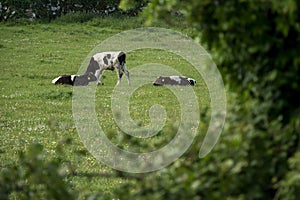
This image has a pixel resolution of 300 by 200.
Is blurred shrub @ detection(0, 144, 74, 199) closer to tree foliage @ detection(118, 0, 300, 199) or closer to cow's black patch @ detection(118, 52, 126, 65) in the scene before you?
tree foliage @ detection(118, 0, 300, 199)

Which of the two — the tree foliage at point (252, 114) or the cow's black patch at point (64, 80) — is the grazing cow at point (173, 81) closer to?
the cow's black patch at point (64, 80)

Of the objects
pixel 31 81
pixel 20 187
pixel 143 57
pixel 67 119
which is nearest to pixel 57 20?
pixel 143 57

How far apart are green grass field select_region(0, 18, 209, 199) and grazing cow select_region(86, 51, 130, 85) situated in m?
0.41

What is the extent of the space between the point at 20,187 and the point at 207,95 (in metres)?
17.4

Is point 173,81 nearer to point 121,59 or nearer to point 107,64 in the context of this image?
point 121,59

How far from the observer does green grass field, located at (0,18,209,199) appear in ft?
32.9

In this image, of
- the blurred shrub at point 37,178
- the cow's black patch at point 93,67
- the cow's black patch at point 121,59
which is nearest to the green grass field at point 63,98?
the blurred shrub at point 37,178

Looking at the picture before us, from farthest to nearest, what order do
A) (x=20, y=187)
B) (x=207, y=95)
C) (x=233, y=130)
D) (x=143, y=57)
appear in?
(x=143, y=57) → (x=207, y=95) → (x=20, y=187) → (x=233, y=130)

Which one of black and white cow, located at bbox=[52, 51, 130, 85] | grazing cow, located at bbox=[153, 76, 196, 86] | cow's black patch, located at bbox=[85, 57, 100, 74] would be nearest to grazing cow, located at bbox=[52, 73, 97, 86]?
black and white cow, located at bbox=[52, 51, 130, 85]

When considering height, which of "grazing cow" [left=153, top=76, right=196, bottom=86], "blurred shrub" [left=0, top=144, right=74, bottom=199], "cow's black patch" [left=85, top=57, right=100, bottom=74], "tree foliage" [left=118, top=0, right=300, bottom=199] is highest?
"tree foliage" [left=118, top=0, right=300, bottom=199]

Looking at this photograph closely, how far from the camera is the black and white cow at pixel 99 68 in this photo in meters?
23.5

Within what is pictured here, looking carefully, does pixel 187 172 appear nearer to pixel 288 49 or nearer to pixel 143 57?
pixel 288 49

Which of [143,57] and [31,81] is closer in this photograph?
[31,81]

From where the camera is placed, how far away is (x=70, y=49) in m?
32.4
